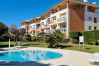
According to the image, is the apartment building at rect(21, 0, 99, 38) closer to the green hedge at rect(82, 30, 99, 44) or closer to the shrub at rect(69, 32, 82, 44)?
the shrub at rect(69, 32, 82, 44)

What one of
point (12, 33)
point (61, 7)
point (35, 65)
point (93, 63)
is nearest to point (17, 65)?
point (35, 65)

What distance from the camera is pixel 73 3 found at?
46.4m

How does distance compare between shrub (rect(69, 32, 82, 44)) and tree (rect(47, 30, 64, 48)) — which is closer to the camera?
tree (rect(47, 30, 64, 48))

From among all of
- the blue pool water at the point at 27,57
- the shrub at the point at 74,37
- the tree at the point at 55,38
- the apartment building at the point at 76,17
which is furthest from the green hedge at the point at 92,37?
the blue pool water at the point at 27,57

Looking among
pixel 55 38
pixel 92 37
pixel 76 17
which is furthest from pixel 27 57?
pixel 76 17

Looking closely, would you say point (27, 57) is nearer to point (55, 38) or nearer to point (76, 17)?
point (55, 38)

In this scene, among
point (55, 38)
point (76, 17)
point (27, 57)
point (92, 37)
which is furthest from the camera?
point (76, 17)

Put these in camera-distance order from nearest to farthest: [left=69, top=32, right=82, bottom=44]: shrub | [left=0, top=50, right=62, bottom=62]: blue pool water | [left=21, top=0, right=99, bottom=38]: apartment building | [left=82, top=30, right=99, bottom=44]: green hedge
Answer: [left=0, top=50, right=62, bottom=62]: blue pool water, [left=82, top=30, right=99, bottom=44]: green hedge, [left=69, top=32, right=82, bottom=44]: shrub, [left=21, top=0, right=99, bottom=38]: apartment building

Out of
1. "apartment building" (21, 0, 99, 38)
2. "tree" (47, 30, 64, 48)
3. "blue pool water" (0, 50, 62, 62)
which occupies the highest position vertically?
"apartment building" (21, 0, 99, 38)

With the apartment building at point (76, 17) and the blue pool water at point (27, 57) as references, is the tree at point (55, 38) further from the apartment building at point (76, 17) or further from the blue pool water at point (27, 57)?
the apartment building at point (76, 17)

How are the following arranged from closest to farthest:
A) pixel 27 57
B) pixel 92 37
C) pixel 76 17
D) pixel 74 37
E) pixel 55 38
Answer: pixel 27 57
pixel 55 38
pixel 92 37
pixel 74 37
pixel 76 17

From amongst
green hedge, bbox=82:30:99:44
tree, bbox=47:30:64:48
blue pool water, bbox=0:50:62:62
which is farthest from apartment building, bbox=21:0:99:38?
blue pool water, bbox=0:50:62:62

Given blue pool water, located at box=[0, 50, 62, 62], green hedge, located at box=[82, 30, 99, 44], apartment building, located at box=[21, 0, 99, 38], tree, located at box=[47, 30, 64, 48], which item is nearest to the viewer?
blue pool water, located at box=[0, 50, 62, 62]

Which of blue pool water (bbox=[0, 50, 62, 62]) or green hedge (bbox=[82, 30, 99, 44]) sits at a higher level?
green hedge (bbox=[82, 30, 99, 44])
